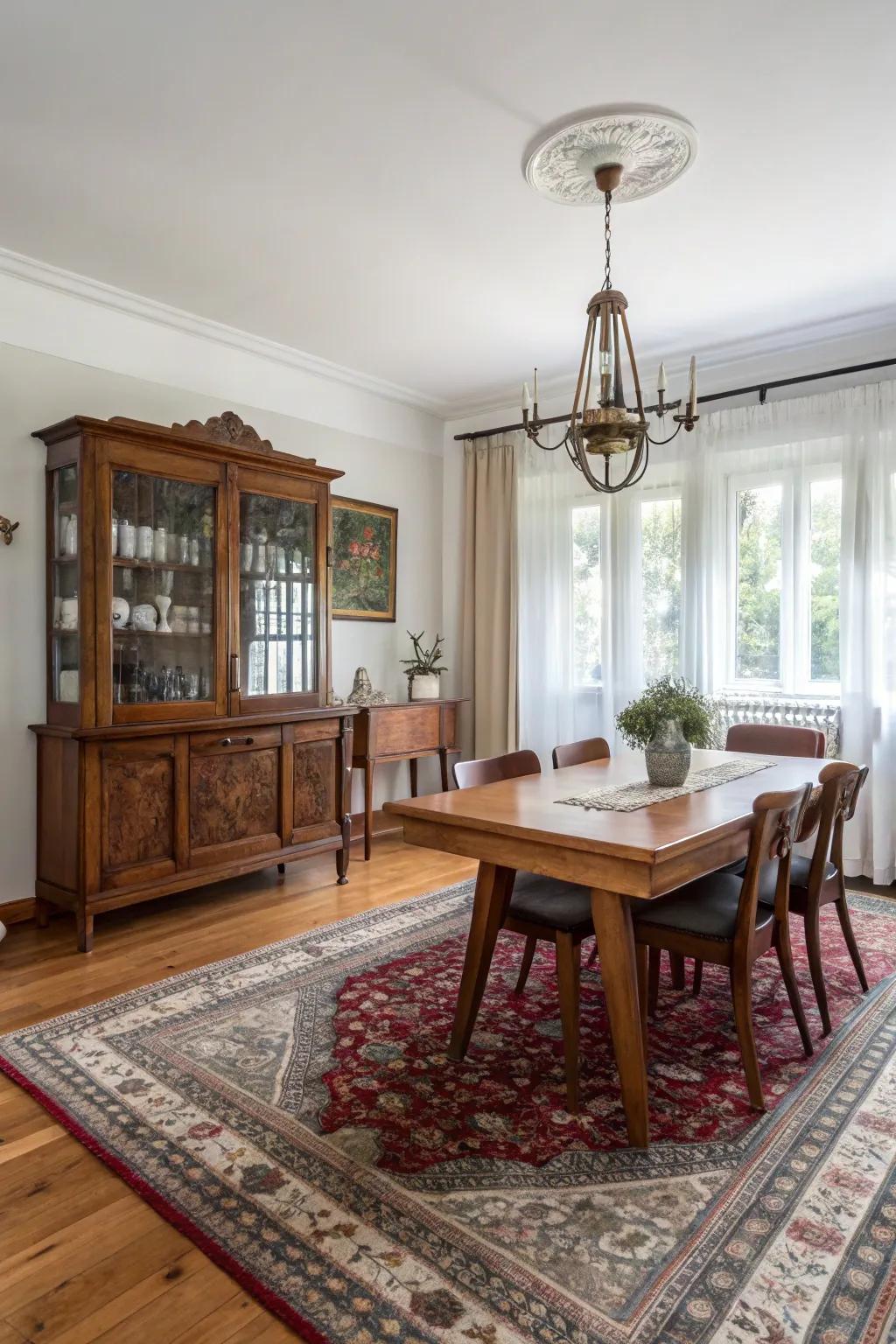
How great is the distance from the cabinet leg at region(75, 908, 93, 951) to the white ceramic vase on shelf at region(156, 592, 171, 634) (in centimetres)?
122

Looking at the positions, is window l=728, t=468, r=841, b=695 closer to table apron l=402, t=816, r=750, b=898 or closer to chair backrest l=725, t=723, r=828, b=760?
chair backrest l=725, t=723, r=828, b=760

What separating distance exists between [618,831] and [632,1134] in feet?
2.36

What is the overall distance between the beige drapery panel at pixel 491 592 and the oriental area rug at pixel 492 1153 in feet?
8.71

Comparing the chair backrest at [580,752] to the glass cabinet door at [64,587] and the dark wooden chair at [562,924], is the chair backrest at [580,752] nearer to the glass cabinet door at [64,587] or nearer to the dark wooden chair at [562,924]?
the dark wooden chair at [562,924]

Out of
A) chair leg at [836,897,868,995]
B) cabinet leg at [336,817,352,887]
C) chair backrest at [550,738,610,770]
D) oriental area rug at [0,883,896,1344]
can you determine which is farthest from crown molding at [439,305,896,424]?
oriental area rug at [0,883,896,1344]

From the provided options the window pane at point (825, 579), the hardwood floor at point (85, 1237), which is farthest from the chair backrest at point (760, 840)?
the window pane at point (825, 579)

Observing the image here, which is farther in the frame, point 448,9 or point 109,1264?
point 448,9

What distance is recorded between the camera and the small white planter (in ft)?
16.9

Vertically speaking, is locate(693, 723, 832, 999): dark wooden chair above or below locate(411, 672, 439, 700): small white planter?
below

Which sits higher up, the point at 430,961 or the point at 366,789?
the point at 366,789

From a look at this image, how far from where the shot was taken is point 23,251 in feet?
11.2

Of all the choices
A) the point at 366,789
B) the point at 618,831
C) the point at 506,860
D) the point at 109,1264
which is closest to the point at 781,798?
the point at 618,831

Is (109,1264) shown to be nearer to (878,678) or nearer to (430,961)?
(430,961)

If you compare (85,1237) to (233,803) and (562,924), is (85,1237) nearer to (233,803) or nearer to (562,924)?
(562,924)
